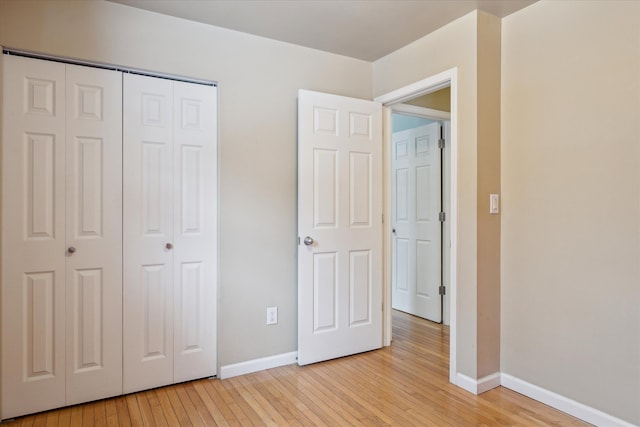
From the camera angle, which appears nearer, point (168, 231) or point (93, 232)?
point (93, 232)

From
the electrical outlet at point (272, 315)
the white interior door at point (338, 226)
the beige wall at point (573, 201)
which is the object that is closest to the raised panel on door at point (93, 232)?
the electrical outlet at point (272, 315)

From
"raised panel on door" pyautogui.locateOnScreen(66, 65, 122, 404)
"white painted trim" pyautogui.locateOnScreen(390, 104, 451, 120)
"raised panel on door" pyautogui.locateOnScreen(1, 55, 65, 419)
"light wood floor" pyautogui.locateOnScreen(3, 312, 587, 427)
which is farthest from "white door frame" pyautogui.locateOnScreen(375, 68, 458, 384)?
"raised panel on door" pyautogui.locateOnScreen(1, 55, 65, 419)

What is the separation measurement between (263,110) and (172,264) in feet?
4.09

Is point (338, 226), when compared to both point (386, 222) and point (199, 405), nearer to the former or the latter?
point (386, 222)

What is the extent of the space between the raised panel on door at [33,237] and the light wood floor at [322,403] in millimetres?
201

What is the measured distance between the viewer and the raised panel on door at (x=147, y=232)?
2.32 m

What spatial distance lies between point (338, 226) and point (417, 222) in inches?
58.8

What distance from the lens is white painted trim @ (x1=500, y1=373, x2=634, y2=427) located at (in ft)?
6.37

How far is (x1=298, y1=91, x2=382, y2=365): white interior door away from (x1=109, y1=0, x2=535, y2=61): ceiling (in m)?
0.44

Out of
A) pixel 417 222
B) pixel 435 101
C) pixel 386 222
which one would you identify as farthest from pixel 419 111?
pixel 417 222

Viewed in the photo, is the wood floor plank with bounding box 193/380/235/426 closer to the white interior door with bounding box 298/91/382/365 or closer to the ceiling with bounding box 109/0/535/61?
the white interior door with bounding box 298/91/382/365

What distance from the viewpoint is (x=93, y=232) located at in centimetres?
224

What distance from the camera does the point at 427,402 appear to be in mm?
2236

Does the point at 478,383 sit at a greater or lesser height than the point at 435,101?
lesser
